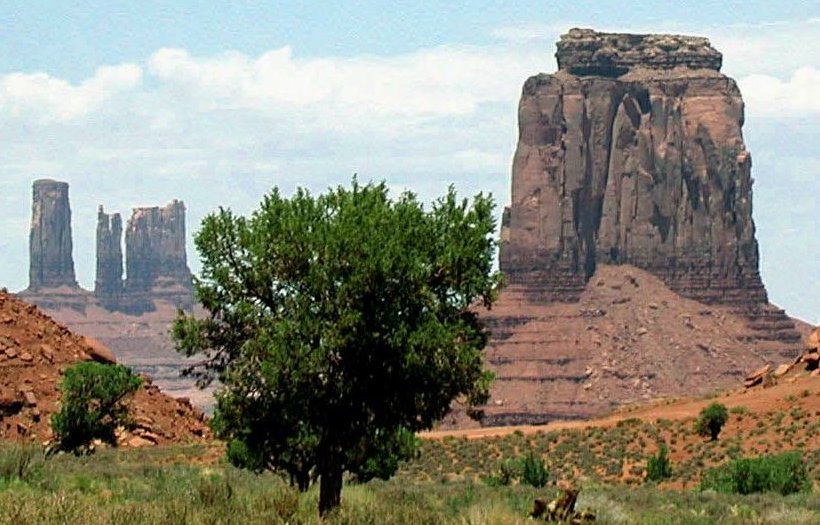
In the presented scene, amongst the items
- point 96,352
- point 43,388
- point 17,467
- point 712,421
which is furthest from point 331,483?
point 712,421

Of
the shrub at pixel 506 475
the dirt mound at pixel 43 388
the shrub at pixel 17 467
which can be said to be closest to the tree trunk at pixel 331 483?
the shrub at pixel 17 467

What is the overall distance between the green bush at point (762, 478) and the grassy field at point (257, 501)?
19.9 feet

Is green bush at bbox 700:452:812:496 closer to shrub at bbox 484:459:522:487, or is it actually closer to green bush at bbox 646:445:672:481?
shrub at bbox 484:459:522:487

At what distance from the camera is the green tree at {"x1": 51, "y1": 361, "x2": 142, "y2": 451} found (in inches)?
2319

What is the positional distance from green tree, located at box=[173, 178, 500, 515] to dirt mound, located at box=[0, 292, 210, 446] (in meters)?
37.7

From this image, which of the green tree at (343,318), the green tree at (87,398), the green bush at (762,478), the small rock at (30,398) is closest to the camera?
the green tree at (343,318)

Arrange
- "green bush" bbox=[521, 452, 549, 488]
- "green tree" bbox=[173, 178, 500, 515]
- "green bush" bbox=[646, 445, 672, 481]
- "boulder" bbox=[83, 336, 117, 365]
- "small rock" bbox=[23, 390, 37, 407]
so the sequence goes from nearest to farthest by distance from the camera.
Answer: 1. "green tree" bbox=[173, 178, 500, 515]
2. "green bush" bbox=[521, 452, 549, 488]
3. "green bush" bbox=[646, 445, 672, 481]
4. "small rock" bbox=[23, 390, 37, 407]
5. "boulder" bbox=[83, 336, 117, 365]

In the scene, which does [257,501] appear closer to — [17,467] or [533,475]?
[17,467]

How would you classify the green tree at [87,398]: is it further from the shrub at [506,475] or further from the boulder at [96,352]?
the boulder at [96,352]

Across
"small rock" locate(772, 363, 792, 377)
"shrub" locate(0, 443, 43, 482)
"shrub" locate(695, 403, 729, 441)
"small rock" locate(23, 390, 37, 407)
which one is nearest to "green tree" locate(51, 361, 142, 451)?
"small rock" locate(23, 390, 37, 407)

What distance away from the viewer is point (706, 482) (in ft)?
177

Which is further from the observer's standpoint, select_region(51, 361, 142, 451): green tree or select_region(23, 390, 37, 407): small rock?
select_region(23, 390, 37, 407): small rock

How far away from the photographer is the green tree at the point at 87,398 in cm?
5891

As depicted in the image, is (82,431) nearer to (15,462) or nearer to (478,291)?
(15,462)
